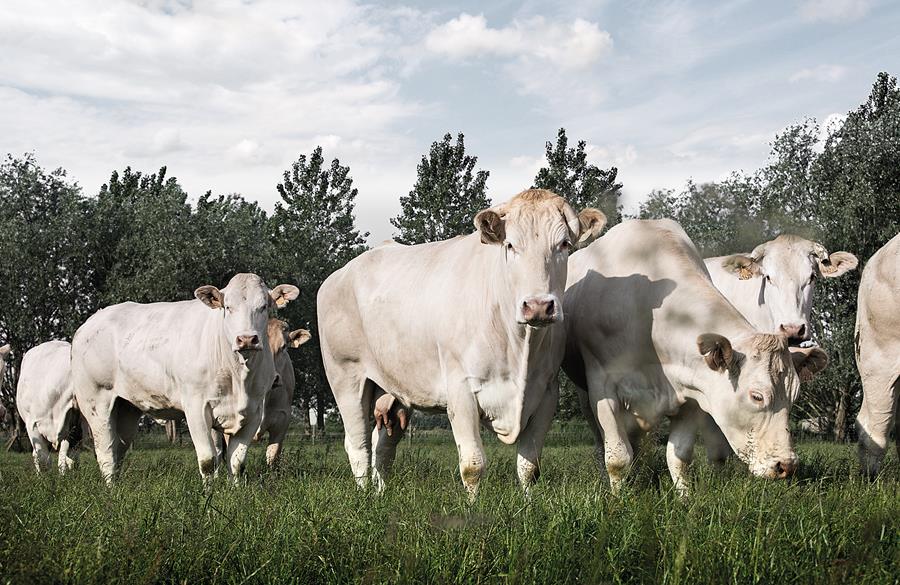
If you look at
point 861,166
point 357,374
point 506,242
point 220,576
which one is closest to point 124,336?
point 357,374

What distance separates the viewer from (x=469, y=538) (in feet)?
15.4

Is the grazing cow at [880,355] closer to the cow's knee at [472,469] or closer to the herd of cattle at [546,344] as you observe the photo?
the herd of cattle at [546,344]

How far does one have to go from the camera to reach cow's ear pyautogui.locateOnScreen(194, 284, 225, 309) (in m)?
10.6

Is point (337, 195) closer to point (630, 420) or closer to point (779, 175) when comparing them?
point (779, 175)

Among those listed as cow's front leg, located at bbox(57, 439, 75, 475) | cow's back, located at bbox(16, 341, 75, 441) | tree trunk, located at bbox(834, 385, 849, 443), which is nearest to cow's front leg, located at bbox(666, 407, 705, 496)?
cow's front leg, located at bbox(57, 439, 75, 475)

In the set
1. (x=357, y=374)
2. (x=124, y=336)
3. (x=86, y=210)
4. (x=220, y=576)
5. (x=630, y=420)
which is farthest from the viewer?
(x=86, y=210)

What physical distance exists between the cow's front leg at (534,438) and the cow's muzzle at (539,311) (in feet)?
4.23

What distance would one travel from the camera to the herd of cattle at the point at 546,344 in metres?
6.77

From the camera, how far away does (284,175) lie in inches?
1981

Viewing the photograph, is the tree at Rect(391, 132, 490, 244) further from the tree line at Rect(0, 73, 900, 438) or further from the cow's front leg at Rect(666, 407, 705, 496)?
the cow's front leg at Rect(666, 407, 705, 496)

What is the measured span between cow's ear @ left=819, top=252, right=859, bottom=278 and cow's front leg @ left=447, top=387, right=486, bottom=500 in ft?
15.7

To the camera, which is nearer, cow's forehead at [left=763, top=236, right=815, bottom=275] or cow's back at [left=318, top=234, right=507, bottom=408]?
cow's back at [left=318, top=234, right=507, bottom=408]

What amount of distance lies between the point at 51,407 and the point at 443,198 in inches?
1082

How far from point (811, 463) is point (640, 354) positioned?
4.10 meters
